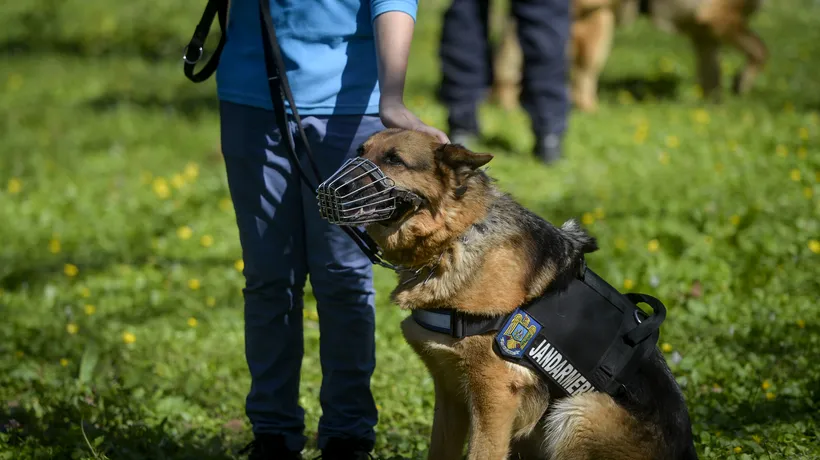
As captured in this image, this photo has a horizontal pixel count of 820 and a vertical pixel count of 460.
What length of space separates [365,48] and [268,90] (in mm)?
362

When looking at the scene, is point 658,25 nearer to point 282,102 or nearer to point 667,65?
point 667,65

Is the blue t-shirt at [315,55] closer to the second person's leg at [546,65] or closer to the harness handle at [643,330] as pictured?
the harness handle at [643,330]

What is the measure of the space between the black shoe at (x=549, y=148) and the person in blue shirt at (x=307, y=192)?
4320mm

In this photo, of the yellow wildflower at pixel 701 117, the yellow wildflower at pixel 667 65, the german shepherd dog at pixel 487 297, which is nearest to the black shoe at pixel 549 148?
the yellow wildflower at pixel 701 117

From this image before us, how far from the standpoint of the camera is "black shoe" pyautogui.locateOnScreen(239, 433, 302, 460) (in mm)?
3334

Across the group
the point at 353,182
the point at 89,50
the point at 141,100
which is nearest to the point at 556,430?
the point at 353,182

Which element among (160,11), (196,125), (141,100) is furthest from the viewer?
(160,11)

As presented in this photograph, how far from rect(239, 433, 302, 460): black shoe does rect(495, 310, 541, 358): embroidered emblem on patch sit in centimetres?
103

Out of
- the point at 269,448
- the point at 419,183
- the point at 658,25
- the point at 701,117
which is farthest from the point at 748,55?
the point at 269,448

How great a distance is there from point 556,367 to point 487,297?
0.32m

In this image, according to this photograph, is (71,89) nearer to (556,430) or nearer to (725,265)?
(725,265)

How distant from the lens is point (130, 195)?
716cm

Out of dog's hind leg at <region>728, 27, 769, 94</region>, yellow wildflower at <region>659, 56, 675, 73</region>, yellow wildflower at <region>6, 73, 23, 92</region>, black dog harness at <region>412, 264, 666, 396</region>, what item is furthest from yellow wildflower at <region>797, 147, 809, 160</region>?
yellow wildflower at <region>6, 73, 23, 92</region>

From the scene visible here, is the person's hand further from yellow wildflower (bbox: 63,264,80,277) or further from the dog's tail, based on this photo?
yellow wildflower (bbox: 63,264,80,277)
